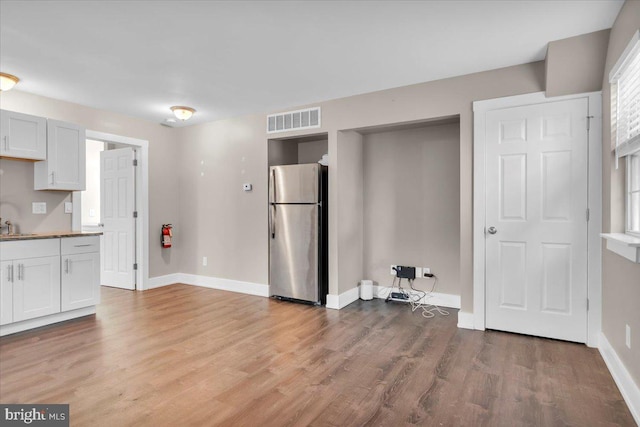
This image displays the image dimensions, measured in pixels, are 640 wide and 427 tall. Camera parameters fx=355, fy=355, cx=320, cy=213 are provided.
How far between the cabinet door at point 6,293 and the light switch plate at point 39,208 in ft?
2.84

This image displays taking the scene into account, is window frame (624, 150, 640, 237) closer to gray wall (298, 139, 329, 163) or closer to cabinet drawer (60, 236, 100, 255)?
gray wall (298, 139, 329, 163)

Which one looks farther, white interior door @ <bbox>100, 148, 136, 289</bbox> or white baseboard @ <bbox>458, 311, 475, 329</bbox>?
white interior door @ <bbox>100, 148, 136, 289</bbox>

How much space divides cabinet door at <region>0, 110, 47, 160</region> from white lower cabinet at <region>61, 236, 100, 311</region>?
Answer: 94 centimetres

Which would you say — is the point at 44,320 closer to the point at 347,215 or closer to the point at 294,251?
the point at 294,251

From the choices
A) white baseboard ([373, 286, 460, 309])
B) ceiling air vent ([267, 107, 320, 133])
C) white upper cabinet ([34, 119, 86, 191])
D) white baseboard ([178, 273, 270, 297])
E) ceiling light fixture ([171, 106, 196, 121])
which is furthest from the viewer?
white baseboard ([178, 273, 270, 297])

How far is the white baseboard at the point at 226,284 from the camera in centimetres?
476

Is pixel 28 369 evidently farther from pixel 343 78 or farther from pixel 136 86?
pixel 343 78

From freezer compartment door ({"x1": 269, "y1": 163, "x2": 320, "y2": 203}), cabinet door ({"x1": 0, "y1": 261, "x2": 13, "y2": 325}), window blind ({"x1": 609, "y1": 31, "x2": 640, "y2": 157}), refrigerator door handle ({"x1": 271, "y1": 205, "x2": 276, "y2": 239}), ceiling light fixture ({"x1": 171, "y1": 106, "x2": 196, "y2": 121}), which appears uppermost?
ceiling light fixture ({"x1": 171, "y1": 106, "x2": 196, "y2": 121})

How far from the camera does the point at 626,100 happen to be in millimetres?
2289

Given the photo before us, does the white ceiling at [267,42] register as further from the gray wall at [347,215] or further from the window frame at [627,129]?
the gray wall at [347,215]

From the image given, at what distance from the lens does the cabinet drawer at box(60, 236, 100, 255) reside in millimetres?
3612

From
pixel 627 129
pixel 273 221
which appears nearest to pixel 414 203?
pixel 273 221

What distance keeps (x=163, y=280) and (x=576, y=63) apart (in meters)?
5.47

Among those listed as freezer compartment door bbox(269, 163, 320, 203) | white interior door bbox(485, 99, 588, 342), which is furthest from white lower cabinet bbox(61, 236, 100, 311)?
white interior door bbox(485, 99, 588, 342)
